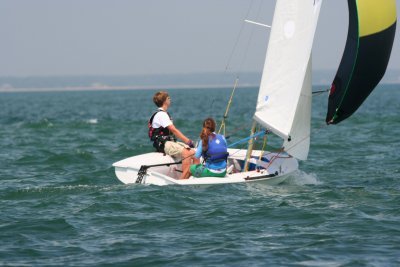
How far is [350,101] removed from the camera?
12.9m

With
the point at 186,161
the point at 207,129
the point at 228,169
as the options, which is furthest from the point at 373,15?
the point at 186,161

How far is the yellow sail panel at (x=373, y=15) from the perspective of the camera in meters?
12.1

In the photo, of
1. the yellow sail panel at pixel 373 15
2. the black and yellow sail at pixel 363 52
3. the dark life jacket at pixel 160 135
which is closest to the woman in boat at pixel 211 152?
the dark life jacket at pixel 160 135

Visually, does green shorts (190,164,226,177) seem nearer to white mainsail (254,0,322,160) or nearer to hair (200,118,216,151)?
hair (200,118,216,151)

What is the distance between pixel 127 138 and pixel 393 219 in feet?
57.1

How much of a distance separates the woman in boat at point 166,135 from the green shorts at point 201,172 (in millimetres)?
257

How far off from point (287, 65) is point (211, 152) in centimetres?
181

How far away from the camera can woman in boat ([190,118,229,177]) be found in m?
12.6

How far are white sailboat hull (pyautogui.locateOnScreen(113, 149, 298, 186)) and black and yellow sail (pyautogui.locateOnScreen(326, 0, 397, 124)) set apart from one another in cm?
129

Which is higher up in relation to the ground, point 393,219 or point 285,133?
point 285,133

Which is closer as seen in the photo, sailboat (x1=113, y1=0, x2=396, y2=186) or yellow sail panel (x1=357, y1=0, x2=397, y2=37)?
yellow sail panel (x1=357, y1=0, x2=397, y2=37)

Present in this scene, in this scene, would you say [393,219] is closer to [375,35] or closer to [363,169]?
[375,35]

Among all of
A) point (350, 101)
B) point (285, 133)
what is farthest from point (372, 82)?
point (285, 133)

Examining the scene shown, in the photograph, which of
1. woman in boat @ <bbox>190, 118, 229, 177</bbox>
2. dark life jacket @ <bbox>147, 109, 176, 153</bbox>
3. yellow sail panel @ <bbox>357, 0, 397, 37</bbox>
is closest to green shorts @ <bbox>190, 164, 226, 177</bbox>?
woman in boat @ <bbox>190, 118, 229, 177</bbox>
